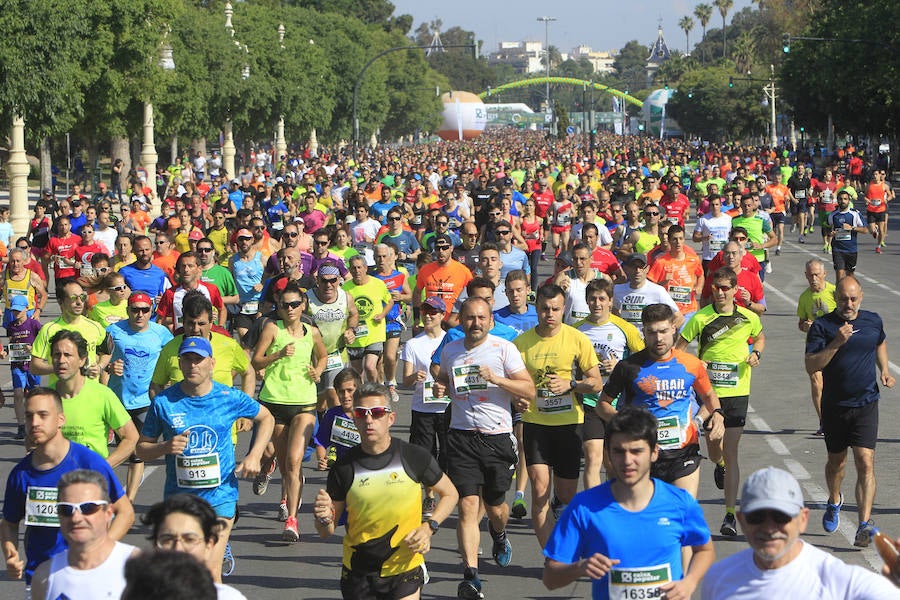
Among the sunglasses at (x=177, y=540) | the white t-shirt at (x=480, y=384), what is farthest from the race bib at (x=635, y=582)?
the white t-shirt at (x=480, y=384)

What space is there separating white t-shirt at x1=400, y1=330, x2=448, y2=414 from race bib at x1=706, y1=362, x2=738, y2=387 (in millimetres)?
1723

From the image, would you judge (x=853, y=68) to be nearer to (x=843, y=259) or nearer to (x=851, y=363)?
(x=843, y=259)

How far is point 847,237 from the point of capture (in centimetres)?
2353

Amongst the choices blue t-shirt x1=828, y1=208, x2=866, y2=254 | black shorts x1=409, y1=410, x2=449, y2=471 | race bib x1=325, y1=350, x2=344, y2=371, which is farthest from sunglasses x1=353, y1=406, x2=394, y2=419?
blue t-shirt x1=828, y1=208, x2=866, y2=254

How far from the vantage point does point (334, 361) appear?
11992mm

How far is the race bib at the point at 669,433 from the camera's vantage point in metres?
8.58

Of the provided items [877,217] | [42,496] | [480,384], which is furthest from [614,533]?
[877,217]

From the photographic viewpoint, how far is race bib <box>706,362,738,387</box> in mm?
10445

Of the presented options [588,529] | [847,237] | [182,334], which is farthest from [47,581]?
[847,237]

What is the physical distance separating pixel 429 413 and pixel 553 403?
1310 millimetres

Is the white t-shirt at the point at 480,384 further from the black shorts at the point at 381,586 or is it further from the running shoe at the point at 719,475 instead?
the running shoe at the point at 719,475

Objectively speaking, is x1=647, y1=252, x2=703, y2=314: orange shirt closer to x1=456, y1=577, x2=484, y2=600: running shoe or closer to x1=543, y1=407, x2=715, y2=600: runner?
x1=456, y1=577, x2=484, y2=600: running shoe

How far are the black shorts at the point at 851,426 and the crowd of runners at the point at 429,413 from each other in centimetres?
1

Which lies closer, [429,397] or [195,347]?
[195,347]
